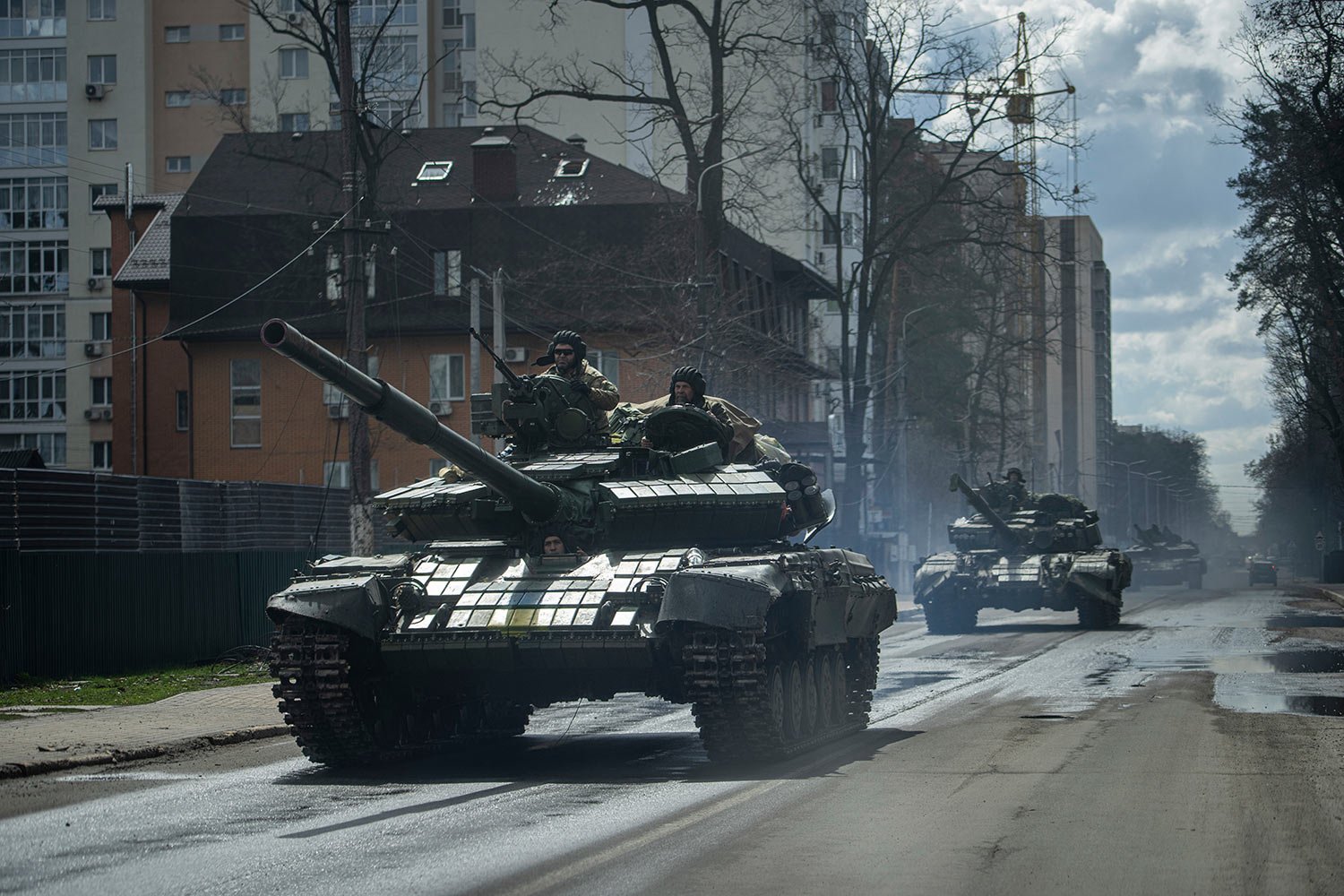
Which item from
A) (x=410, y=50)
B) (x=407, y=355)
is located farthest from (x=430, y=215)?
(x=410, y=50)

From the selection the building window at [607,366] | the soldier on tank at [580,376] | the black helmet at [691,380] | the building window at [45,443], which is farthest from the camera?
the building window at [45,443]

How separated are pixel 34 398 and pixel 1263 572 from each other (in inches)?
1872

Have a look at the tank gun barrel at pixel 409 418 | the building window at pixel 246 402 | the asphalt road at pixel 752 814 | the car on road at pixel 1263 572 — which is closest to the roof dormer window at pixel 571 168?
the building window at pixel 246 402

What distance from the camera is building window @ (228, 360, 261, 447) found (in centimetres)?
4716

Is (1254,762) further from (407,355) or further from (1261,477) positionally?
(1261,477)

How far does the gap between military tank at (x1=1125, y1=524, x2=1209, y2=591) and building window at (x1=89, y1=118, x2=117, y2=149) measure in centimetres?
4058

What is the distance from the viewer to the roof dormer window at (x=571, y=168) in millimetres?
47406

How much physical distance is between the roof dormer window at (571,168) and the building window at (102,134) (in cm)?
2511

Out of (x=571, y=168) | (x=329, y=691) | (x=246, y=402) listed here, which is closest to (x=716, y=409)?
(x=329, y=691)

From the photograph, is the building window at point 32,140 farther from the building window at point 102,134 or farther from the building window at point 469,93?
the building window at point 469,93

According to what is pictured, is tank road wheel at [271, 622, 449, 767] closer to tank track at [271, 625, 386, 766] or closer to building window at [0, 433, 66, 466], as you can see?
tank track at [271, 625, 386, 766]

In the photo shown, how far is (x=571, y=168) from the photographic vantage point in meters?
47.8

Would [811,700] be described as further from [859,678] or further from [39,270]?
[39,270]

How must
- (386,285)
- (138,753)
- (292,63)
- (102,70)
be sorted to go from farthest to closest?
(102,70)
(292,63)
(386,285)
(138,753)
